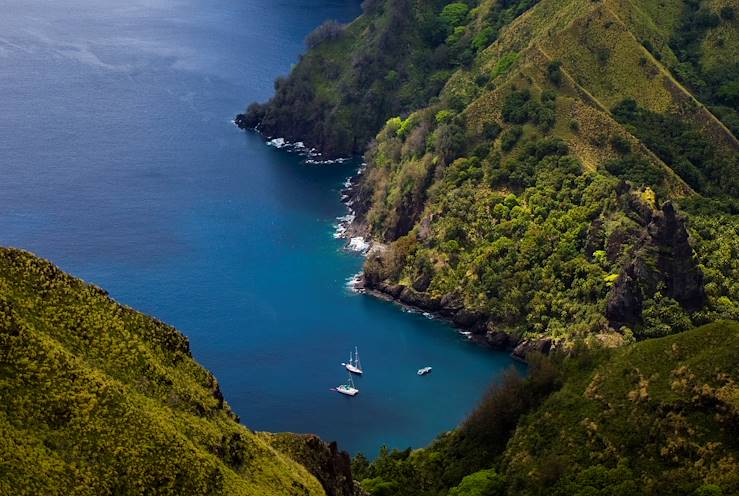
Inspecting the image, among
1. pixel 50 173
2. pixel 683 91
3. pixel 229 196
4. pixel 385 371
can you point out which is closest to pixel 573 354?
pixel 385 371

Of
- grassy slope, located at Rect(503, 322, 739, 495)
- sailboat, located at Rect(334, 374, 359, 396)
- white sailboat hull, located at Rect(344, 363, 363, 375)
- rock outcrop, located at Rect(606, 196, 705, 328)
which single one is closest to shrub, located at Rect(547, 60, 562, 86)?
rock outcrop, located at Rect(606, 196, 705, 328)

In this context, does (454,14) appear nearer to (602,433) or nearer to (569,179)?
(569,179)

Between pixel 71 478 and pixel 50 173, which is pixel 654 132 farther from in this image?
pixel 71 478

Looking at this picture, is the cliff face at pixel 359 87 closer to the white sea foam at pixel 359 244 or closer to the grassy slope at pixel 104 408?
the white sea foam at pixel 359 244

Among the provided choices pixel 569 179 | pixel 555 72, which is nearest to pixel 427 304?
pixel 569 179

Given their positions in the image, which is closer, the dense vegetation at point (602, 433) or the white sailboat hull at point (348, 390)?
the dense vegetation at point (602, 433)

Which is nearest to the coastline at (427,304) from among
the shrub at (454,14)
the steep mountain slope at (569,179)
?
the steep mountain slope at (569,179)
